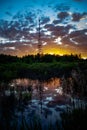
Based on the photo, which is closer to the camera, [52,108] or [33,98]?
[52,108]

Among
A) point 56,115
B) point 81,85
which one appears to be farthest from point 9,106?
point 81,85

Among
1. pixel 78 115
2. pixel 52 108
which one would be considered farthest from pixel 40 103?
pixel 78 115

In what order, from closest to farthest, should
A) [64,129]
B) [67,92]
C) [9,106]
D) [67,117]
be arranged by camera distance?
[64,129] < [67,117] < [9,106] < [67,92]

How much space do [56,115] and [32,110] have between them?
152cm

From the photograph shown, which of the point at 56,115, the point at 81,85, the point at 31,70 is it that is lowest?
the point at 56,115

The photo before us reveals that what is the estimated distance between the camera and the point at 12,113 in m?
9.45

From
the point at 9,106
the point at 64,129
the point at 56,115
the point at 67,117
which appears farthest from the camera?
the point at 9,106

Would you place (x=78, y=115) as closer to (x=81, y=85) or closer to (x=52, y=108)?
(x=52, y=108)

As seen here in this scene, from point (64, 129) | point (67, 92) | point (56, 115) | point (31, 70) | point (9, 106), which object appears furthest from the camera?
point (31, 70)

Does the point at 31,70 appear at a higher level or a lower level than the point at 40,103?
higher

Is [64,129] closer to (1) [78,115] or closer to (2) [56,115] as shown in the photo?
(1) [78,115]

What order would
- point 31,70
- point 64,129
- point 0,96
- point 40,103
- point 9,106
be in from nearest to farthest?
point 64,129, point 9,106, point 40,103, point 0,96, point 31,70

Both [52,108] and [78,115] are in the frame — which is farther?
[52,108]

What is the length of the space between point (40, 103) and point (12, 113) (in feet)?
8.31
